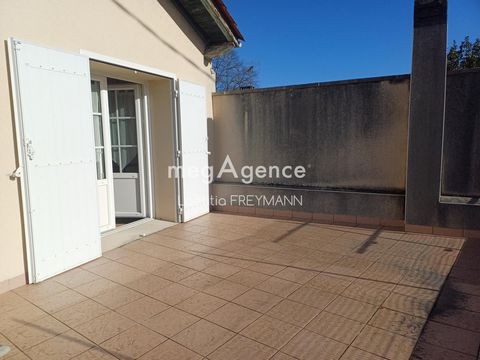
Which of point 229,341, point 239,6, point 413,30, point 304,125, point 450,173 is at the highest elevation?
point 239,6

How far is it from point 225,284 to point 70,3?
3.54 meters

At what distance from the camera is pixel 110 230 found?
5488 millimetres

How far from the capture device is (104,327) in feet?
9.26

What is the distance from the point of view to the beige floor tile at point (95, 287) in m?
3.45

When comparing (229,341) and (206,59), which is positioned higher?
(206,59)

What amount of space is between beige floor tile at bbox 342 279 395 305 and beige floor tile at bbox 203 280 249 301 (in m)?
0.99

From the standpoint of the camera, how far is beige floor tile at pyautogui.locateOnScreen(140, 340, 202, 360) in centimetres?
241

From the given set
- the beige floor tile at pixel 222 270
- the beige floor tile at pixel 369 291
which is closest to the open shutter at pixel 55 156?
the beige floor tile at pixel 222 270

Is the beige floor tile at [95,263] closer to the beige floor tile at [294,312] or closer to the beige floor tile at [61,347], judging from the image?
the beige floor tile at [61,347]

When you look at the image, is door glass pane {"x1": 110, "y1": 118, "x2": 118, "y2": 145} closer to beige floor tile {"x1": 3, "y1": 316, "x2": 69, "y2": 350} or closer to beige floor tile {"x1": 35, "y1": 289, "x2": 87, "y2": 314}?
beige floor tile {"x1": 35, "y1": 289, "x2": 87, "y2": 314}

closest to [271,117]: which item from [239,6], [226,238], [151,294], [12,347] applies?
[226,238]

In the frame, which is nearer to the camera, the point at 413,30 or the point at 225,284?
the point at 225,284

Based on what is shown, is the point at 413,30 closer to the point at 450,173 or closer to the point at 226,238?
the point at 450,173

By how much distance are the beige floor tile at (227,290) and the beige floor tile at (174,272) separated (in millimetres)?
447
